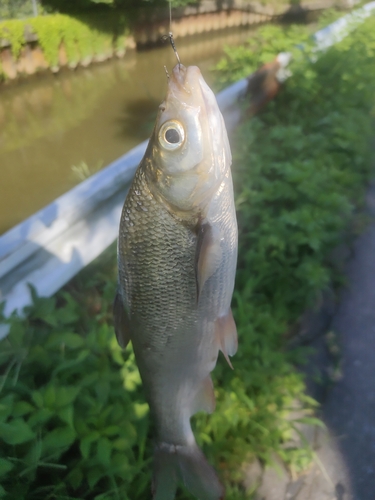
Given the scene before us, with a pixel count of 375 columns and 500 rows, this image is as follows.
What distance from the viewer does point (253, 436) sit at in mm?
2002

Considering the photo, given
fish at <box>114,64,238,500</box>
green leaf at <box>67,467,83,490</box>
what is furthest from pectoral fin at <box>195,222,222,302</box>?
green leaf at <box>67,467,83,490</box>

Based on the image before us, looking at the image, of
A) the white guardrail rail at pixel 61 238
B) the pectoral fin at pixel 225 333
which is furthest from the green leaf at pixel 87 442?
the white guardrail rail at pixel 61 238

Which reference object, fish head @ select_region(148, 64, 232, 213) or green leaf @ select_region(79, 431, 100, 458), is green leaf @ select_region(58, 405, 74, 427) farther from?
fish head @ select_region(148, 64, 232, 213)

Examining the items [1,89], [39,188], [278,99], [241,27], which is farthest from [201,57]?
[39,188]

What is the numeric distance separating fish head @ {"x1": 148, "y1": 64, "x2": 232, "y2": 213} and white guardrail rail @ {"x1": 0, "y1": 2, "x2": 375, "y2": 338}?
3.79 ft

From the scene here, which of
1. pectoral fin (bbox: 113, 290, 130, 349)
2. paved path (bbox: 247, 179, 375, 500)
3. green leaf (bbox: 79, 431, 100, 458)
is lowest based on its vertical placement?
paved path (bbox: 247, 179, 375, 500)

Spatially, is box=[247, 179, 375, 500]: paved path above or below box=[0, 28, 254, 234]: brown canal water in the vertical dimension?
below

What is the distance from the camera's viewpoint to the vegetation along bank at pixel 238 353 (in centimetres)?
146

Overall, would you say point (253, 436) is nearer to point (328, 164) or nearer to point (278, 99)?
point (328, 164)

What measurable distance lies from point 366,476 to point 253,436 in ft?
2.01

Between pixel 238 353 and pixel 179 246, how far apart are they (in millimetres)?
1302

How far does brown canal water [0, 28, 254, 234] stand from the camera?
495 cm

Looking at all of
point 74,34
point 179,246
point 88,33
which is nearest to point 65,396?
point 179,246

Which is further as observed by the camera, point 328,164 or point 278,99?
point 278,99
